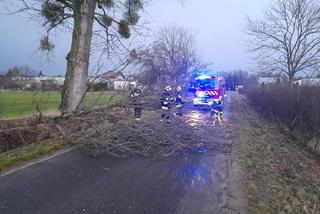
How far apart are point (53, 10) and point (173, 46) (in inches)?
1258

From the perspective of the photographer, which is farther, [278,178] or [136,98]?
[136,98]

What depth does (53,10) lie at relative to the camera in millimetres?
16359

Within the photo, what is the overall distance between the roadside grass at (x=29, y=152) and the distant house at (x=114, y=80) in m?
2.40

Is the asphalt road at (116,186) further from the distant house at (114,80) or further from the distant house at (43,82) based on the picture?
the distant house at (43,82)

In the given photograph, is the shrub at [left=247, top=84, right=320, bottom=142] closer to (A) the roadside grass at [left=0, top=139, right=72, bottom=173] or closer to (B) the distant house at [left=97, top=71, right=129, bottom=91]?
(B) the distant house at [left=97, top=71, right=129, bottom=91]

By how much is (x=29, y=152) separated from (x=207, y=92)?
1810 centimetres

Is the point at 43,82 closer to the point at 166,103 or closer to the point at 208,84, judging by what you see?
the point at 166,103

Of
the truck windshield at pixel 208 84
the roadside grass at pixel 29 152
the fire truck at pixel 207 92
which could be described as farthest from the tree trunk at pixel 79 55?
the truck windshield at pixel 208 84

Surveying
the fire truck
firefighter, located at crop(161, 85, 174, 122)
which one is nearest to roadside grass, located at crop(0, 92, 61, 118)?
firefighter, located at crop(161, 85, 174, 122)

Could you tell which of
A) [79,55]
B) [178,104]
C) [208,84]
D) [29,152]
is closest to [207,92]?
[208,84]

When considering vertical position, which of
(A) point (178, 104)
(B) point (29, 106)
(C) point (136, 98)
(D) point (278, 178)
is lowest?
(D) point (278, 178)

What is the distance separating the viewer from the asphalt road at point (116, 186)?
5961 mm

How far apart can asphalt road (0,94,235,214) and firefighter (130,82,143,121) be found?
8.86 ft

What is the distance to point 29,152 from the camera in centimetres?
921
